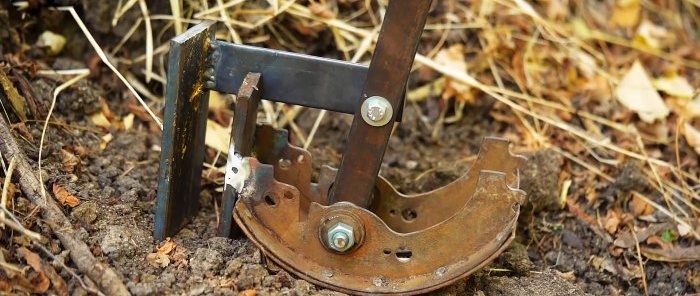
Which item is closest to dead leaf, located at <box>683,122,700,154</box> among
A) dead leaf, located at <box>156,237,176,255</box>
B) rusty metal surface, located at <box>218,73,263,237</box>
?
rusty metal surface, located at <box>218,73,263,237</box>

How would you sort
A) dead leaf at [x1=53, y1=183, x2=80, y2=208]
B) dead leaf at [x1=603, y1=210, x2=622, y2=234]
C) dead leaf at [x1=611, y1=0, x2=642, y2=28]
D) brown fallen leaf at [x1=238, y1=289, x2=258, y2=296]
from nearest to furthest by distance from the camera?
brown fallen leaf at [x1=238, y1=289, x2=258, y2=296] < dead leaf at [x1=53, y1=183, x2=80, y2=208] < dead leaf at [x1=603, y1=210, x2=622, y2=234] < dead leaf at [x1=611, y1=0, x2=642, y2=28]

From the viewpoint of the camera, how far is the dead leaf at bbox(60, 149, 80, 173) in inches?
69.3

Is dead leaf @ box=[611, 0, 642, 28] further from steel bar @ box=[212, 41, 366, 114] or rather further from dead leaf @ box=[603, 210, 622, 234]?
steel bar @ box=[212, 41, 366, 114]

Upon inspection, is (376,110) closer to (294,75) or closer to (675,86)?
(294,75)

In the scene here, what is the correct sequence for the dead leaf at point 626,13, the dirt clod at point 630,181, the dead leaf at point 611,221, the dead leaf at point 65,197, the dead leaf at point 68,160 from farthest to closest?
the dead leaf at point 626,13 < the dirt clod at point 630,181 < the dead leaf at point 611,221 < the dead leaf at point 68,160 < the dead leaf at point 65,197

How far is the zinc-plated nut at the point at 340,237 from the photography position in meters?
1.55

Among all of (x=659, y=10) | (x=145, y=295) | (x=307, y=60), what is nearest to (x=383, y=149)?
(x=307, y=60)

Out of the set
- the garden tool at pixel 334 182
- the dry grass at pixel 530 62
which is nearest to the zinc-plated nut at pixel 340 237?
the garden tool at pixel 334 182

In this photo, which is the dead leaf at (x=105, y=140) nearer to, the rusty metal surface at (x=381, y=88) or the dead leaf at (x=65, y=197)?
the dead leaf at (x=65, y=197)

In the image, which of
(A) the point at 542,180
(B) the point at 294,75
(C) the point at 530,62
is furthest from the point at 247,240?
(C) the point at 530,62

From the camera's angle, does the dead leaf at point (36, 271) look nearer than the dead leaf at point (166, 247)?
Yes

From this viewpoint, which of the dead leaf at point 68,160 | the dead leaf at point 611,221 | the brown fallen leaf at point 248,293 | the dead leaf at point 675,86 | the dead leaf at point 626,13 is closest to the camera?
the brown fallen leaf at point 248,293

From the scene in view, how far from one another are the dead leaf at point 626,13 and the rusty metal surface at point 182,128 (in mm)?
2035

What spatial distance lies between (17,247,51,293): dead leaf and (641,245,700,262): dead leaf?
4.42 feet
